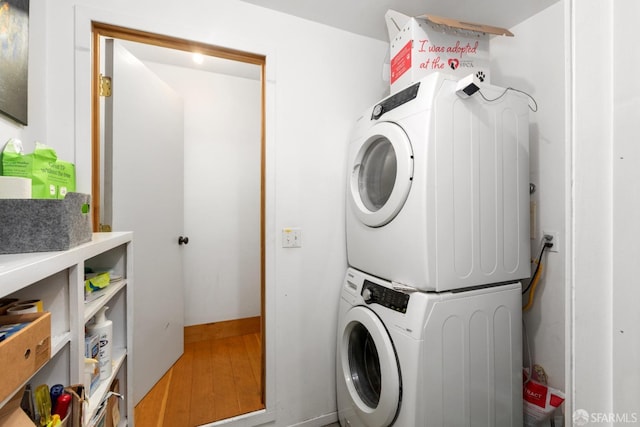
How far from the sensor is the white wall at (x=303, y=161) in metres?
1.38

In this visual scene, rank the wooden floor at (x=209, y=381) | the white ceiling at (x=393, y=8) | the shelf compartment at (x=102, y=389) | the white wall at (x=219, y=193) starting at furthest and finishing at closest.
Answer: the white wall at (x=219, y=193) → the wooden floor at (x=209, y=381) → the white ceiling at (x=393, y=8) → the shelf compartment at (x=102, y=389)

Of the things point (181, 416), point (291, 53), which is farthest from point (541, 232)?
point (181, 416)

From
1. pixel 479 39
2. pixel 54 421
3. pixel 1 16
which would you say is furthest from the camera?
pixel 479 39

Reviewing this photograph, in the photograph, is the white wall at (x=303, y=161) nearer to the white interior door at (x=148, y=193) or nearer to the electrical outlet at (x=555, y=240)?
the white interior door at (x=148, y=193)

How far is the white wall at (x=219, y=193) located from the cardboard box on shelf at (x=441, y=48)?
1549 mm

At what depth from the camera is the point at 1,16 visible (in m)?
0.75

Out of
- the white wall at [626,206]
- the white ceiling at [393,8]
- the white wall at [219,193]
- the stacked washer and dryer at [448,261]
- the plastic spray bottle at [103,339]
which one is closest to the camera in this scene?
the white wall at [626,206]

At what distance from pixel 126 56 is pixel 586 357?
2.06 metres

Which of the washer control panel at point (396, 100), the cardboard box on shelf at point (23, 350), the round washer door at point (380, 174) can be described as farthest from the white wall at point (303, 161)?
the cardboard box on shelf at point (23, 350)

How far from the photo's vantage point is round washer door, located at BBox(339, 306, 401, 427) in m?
1.05

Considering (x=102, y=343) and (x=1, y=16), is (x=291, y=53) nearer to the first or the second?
(x=1, y=16)

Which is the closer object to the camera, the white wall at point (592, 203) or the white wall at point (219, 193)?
the white wall at point (592, 203)

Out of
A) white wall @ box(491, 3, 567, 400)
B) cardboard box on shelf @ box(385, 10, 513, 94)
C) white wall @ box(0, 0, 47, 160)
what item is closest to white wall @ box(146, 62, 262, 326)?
white wall @ box(0, 0, 47, 160)

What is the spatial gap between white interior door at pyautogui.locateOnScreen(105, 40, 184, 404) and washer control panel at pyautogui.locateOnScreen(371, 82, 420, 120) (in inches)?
53.1
